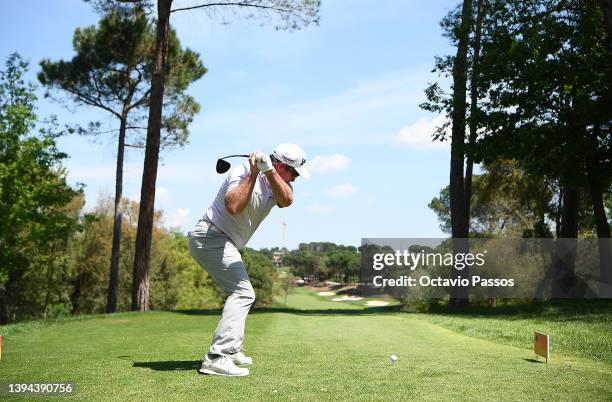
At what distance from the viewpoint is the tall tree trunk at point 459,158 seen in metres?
24.5

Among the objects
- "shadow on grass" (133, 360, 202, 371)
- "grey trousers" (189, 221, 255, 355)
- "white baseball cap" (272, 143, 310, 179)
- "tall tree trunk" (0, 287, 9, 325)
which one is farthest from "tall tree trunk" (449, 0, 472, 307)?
"tall tree trunk" (0, 287, 9, 325)

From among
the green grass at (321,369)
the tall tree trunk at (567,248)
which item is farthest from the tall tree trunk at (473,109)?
the green grass at (321,369)

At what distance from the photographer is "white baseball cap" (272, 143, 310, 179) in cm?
575

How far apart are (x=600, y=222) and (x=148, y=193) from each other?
1658cm

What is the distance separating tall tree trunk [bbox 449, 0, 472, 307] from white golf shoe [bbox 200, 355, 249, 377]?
1972cm

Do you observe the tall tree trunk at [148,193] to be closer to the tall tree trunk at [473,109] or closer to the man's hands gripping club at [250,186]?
the tall tree trunk at [473,109]

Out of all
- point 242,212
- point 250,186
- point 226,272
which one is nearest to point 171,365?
point 226,272

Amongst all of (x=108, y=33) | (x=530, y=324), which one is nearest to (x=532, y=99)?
(x=530, y=324)

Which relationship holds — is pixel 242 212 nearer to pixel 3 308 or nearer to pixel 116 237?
pixel 116 237

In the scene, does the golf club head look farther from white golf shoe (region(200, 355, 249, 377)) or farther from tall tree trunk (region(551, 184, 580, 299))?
→ tall tree trunk (region(551, 184, 580, 299))

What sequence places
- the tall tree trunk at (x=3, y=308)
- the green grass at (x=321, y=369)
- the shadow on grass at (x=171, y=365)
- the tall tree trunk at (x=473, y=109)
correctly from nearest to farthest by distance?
the green grass at (x=321, y=369), the shadow on grass at (x=171, y=365), the tall tree trunk at (x=473, y=109), the tall tree trunk at (x=3, y=308)

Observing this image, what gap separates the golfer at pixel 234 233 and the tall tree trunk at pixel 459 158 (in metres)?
19.1

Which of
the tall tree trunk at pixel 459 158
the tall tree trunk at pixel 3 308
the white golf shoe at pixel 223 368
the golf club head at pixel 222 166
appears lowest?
the tall tree trunk at pixel 3 308

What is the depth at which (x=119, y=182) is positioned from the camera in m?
29.4
